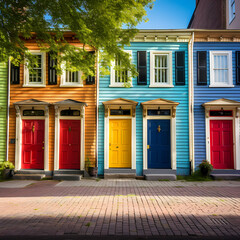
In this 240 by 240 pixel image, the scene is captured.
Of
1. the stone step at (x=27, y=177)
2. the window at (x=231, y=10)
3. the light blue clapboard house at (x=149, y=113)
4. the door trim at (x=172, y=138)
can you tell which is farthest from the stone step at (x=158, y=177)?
the window at (x=231, y=10)

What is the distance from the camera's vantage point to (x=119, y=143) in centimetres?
1164

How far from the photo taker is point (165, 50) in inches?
470

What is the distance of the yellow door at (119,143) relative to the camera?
37.9 ft

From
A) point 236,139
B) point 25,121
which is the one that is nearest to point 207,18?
point 236,139

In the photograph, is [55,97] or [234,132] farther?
[55,97]

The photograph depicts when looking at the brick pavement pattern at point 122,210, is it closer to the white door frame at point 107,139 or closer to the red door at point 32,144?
the white door frame at point 107,139

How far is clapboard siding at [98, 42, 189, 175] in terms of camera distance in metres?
11.5

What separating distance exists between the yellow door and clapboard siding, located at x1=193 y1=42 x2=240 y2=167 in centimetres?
342

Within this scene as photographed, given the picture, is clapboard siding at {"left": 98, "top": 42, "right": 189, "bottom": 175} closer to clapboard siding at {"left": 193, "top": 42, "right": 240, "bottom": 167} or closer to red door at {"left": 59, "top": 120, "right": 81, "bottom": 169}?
clapboard siding at {"left": 193, "top": 42, "right": 240, "bottom": 167}

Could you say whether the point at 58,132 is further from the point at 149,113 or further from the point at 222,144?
the point at 222,144

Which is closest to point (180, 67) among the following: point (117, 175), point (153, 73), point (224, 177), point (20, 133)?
point (153, 73)

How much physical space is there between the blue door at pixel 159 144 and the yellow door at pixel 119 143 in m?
1.07

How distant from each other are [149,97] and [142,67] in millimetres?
1594

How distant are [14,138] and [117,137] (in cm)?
527
